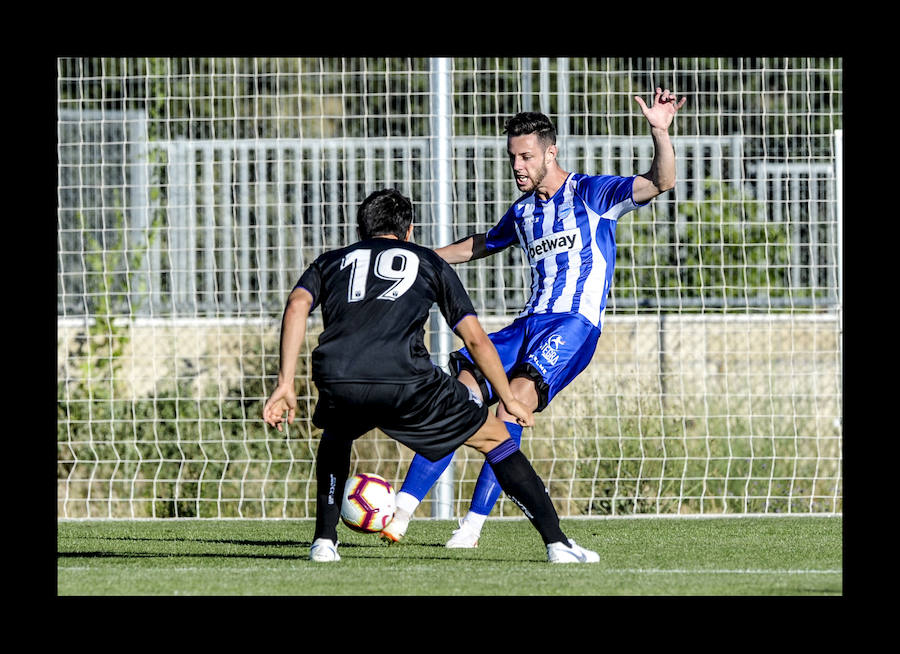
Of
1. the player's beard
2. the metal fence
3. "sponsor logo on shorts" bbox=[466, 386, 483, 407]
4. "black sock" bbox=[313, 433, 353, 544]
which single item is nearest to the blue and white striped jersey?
the player's beard

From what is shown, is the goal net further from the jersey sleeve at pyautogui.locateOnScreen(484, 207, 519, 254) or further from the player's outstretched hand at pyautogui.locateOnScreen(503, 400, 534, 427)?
the player's outstretched hand at pyautogui.locateOnScreen(503, 400, 534, 427)

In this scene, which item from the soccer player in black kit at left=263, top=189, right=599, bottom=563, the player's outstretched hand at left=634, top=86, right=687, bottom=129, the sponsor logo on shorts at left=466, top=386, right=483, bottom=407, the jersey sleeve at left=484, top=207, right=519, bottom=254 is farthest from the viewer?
the jersey sleeve at left=484, top=207, right=519, bottom=254

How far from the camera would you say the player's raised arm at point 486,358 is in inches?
229

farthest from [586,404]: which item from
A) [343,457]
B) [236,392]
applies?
[343,457]

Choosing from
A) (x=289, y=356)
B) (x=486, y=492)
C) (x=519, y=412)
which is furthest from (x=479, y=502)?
(x=289, y=356)

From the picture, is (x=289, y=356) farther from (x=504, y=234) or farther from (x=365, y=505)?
(x=504, y=234)

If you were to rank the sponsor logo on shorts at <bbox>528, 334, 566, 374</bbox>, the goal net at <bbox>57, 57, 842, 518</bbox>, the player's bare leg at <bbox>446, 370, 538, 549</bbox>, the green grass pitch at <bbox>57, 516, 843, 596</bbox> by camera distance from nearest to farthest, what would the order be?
1. the green grass pitch at <bbox>57, 516, 843, 596</bbox>
2. the sponsor logo on shorts at <bbox>528, 334, 566, 374</bbox>
3. the player's bare leg at <bbox>446, 370, 538, 549</bbox>
4. the goal net at <bbox>57, 57, 842, 518</bbox>

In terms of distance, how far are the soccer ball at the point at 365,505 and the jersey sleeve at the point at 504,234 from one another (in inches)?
71.0

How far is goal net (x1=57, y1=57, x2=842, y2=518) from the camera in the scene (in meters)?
9.95

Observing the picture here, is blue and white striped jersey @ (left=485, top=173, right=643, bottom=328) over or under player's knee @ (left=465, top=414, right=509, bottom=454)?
over

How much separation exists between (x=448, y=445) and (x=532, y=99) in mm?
5104

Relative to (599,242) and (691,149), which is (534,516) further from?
(691,149)

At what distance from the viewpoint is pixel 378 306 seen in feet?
19.1

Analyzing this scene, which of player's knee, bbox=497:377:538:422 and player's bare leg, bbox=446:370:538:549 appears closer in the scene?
player's knee, bbox=497:377:538:422
